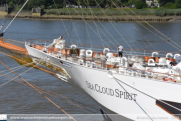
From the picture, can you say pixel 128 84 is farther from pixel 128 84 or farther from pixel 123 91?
pixel 123 91

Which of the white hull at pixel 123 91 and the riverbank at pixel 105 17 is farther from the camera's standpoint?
the riverbank at pixel 105 17

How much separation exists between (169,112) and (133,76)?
2.23 m

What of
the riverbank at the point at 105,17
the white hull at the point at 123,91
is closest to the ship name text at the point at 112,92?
the white hull at the point at 123,91

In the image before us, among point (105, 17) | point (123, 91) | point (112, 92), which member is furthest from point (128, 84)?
point (105, 17)

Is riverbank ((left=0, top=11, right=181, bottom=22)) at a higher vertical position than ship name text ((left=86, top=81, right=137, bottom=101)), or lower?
lower

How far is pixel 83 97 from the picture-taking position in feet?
79.5

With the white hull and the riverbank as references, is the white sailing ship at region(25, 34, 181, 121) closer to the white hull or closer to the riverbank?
the white hull

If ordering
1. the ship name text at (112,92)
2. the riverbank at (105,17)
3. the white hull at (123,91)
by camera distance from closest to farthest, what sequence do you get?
the white hull at (123,91), the ship name text at (112,92), the riverbank at (105,17)

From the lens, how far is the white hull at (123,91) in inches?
604

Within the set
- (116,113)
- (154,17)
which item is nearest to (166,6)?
(154,17)

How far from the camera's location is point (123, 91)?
16.9 meters

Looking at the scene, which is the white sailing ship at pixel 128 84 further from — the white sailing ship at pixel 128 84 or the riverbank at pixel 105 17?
the riverbank at pixel 105 17

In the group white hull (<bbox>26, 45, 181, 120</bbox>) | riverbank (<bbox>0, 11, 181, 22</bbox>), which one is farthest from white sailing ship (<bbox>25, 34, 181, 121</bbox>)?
riverbank (<bbox>0, 11, 181, 22</bbox>)

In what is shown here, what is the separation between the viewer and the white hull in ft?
50.3
